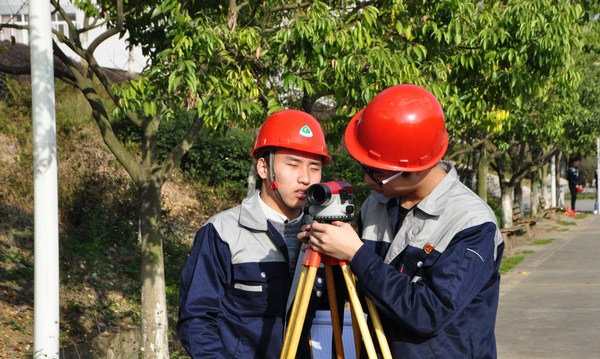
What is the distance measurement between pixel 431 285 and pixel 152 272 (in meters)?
6.30

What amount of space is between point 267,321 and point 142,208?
5.42 m

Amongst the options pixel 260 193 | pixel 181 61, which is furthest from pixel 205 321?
pixel 181 61

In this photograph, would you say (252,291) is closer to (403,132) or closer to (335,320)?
(335,320)

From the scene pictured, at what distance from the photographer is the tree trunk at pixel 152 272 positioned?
8.65 meters

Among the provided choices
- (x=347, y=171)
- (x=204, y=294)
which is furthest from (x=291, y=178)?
(x=347, y=171)

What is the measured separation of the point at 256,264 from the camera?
3523mm

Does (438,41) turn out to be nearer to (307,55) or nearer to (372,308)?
(307,55)

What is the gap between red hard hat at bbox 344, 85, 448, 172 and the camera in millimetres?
2959

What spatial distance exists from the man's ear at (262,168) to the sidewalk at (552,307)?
6.01m

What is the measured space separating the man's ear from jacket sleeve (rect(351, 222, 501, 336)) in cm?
95

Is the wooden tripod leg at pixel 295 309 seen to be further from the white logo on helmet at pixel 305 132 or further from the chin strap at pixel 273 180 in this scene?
the white logo on helmet at pixel 305 132

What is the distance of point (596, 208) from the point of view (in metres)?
32.8

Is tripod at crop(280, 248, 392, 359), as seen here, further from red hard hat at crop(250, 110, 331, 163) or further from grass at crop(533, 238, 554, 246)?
grass at crop(533, 238, 554, 246)

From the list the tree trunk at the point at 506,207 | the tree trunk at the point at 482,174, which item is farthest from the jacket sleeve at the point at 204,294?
the tree trunk at the point at 506,207
